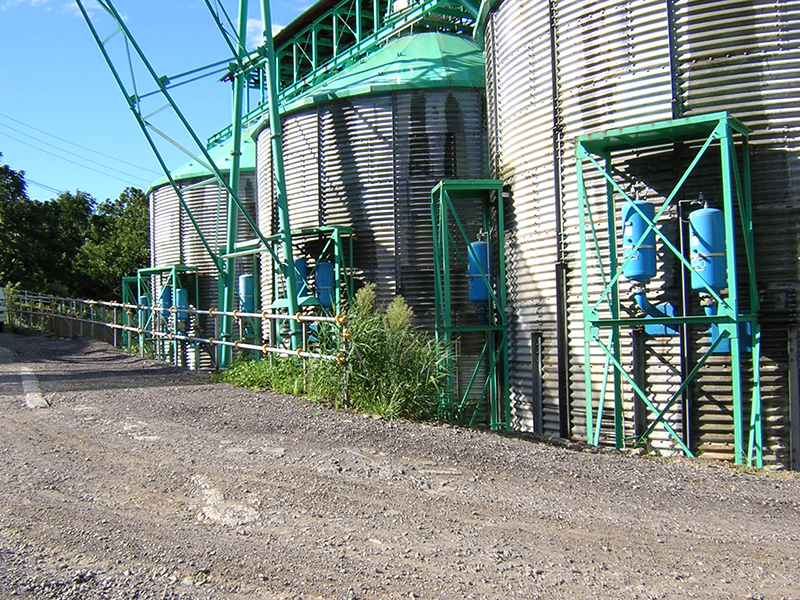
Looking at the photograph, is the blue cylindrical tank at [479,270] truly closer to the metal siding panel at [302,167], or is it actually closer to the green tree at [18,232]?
the metal siding panel at [302,167]

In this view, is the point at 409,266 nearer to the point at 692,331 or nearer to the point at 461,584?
the point at 692,331

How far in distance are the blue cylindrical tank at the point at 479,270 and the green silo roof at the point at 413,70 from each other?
4.36m

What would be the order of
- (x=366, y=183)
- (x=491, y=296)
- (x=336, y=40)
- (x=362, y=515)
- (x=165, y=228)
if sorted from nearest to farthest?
(x=362, y=515) < (x=491, y=296) < (x=366, y=183) < (x=336, y=40) < (x=165, y=228)

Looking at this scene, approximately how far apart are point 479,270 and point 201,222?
Answer: 15553 millimetres

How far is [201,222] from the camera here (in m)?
26.2

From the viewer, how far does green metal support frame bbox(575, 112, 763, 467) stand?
29.5 ft

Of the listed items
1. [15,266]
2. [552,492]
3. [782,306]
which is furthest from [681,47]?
[15,266]

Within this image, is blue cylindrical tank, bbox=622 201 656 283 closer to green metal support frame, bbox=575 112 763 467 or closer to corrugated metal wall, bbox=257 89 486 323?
green metal support frame, bbox=575 112 763 467

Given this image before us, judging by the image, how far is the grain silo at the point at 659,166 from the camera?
9641 millimetres

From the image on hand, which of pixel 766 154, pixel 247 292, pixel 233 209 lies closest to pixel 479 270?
pixel 766 154

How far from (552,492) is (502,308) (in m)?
7.06

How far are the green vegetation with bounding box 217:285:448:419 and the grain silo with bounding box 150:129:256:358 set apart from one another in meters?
15.2

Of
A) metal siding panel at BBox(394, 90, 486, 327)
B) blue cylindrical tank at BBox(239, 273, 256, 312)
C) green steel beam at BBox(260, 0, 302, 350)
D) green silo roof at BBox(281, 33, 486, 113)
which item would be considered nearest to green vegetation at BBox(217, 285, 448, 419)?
green steel beam at BBox(260, 0, 302, 350)

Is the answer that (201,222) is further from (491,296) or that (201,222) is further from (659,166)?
(659,166)
